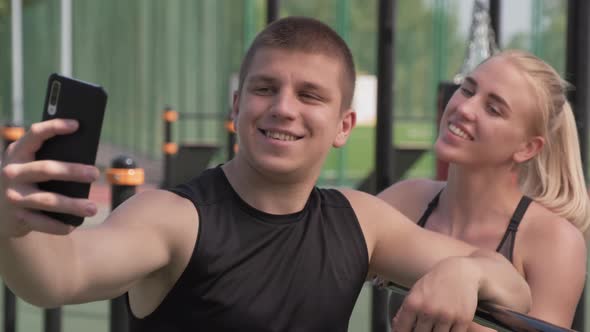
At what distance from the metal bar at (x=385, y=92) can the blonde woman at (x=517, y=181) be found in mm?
1110

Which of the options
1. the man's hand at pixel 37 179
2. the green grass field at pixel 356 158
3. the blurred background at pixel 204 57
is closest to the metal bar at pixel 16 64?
the blurred background at pixel 204 57

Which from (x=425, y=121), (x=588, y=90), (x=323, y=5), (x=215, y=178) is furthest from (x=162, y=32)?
(x=215, y=178)

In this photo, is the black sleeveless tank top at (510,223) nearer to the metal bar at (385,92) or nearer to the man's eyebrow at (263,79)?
the man's eyebrow at (263,79)

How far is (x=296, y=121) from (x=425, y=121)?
13092 millimetres

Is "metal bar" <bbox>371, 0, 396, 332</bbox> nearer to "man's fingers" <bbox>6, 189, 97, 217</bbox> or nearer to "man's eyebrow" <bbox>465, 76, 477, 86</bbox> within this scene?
"man's eyebrow" <bbox>465, 76, 477, 86</bbox>

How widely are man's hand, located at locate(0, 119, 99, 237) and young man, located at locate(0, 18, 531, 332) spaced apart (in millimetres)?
344

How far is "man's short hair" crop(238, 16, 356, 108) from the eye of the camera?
1883 mm

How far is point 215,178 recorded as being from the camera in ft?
6.24

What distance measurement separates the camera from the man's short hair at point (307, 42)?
1.88m

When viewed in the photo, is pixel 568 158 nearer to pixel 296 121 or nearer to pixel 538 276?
pixel 538 276

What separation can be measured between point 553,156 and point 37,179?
1918 mm

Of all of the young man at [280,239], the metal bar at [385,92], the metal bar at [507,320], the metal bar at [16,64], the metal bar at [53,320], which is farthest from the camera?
the metal bar at [16,64]

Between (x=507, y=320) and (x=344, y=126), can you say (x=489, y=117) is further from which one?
(x=507, y=320)

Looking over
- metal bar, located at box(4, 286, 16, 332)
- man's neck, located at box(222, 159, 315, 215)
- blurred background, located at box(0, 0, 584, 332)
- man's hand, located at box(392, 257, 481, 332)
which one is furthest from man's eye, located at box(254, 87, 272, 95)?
blurred background, located at box(0, 0, 584, 332)
